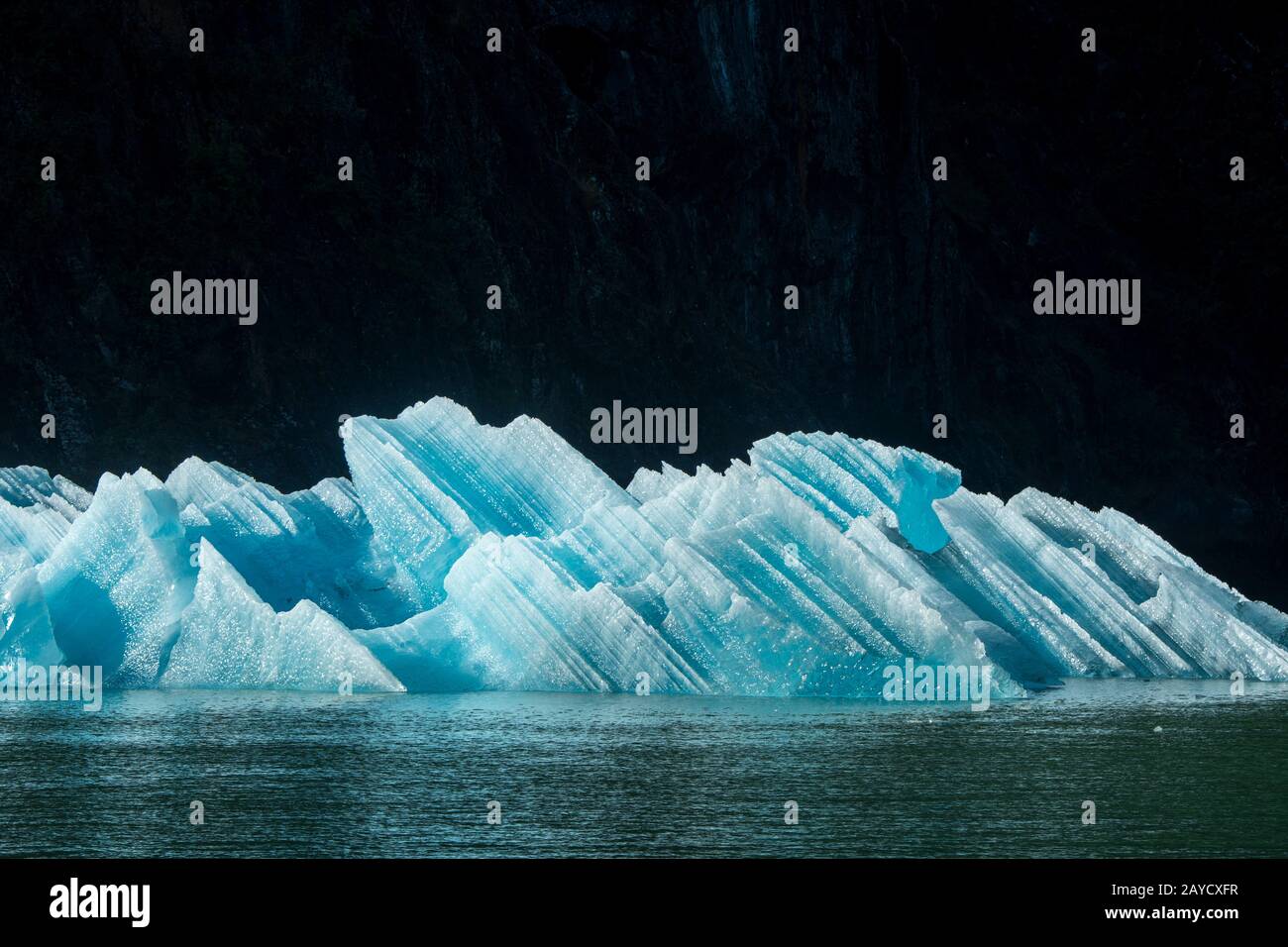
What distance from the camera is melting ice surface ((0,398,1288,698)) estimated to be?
2044 cm

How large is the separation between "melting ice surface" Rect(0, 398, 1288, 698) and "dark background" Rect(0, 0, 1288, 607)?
14570 mm

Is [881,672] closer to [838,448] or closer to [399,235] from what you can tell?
[838,448]

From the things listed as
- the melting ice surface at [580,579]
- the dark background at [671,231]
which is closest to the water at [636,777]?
the melting ice surface at [580,579]

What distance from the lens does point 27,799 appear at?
1444 centimetres

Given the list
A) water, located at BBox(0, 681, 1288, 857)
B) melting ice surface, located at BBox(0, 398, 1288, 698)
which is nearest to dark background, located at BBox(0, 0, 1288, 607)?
melting ice surface, located at BBox(0, 398, 1288, 698)

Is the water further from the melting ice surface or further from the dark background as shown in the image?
the dark background

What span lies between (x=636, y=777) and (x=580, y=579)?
20.4ft

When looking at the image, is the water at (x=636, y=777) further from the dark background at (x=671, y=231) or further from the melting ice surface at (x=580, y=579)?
the dark background at (x=671, y=231)

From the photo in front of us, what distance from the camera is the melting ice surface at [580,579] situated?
20.4m

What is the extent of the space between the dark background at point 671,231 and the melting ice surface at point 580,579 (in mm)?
14570

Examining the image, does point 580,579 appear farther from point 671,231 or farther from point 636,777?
point 671,231

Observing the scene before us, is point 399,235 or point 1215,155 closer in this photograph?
point 399,235
